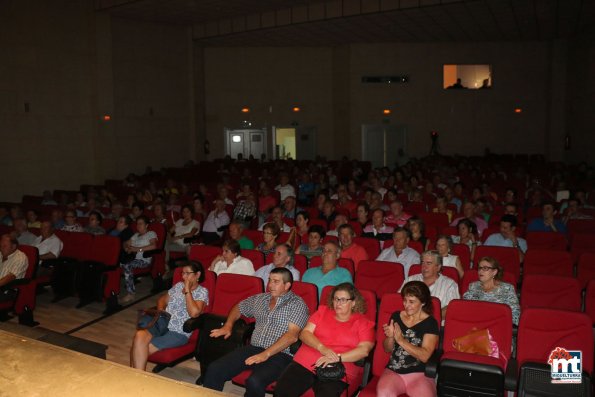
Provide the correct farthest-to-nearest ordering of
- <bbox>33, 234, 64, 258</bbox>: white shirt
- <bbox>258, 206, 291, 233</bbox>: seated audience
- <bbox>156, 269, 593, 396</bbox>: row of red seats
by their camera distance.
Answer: <bbox>258, 206, 291, 233</bbox>: seated audience < <bbox>33, 234, 64, 258</bbox>: white shirt < <bbox>156, 269, 593, 396</bbox>: row of red seats

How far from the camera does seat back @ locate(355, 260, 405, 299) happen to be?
534 cm

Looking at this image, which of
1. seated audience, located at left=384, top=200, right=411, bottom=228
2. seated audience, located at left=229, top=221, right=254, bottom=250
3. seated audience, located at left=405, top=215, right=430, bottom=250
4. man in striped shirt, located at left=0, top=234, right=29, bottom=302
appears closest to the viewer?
man in striped shirt, located at left=0, top=234, right=29, bottom=302

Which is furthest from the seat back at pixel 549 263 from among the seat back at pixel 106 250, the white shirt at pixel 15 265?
the white shirt at pixel 15 265

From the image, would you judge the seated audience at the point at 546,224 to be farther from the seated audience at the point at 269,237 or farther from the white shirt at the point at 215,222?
the white shirt at the point at 215,222

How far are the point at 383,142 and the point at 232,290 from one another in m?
16.4

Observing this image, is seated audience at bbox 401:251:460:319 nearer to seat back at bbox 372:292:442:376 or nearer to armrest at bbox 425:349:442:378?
seat back at bbox 372:292:442:376

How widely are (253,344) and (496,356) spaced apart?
1801mm

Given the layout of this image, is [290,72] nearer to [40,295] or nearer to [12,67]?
[12,67]

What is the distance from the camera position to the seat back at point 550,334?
3.64 m

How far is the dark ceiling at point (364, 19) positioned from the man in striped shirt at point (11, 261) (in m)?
9.93

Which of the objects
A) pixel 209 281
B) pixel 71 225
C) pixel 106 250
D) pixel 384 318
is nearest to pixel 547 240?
pixel 384 318

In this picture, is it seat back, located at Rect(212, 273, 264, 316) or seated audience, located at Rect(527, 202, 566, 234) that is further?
seated audience, located at Rect(527, 202, 566, 234)

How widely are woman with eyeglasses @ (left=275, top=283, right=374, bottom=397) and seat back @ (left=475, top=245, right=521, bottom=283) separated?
2444mm

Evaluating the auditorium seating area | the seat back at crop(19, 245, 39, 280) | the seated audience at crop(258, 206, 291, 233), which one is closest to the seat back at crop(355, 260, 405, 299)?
the auditorium seating area
